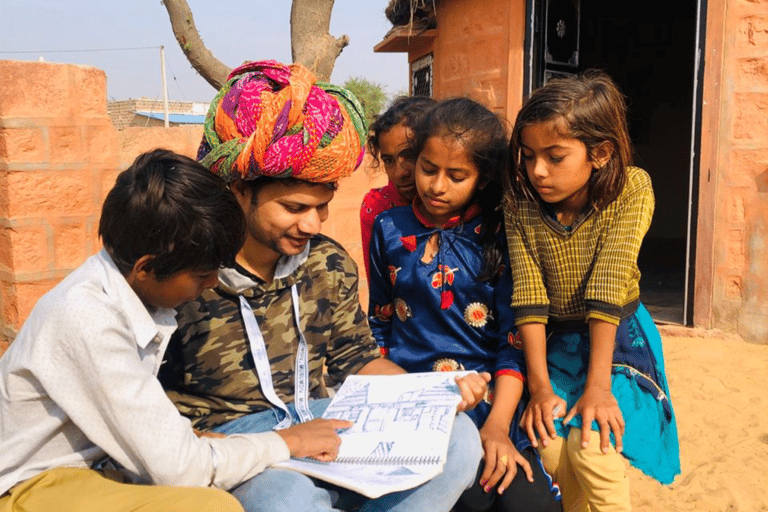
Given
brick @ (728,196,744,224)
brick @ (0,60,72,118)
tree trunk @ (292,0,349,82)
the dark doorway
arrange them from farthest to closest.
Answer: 1. the dark doorway
2. tree trunk @ (292,0,349,82)
3. brick @ (728,196,744,224)
4. brick @ (0,60,72,118)

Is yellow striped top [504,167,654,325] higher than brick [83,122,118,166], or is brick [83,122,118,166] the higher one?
brick [83,122,118,166]

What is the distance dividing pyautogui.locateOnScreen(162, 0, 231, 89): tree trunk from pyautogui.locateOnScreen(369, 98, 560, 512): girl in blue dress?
528 centimetres

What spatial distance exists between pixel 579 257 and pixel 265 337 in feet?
3.27

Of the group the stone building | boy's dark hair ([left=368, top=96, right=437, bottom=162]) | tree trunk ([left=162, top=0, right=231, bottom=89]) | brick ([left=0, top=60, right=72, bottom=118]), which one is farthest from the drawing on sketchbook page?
tree trunk ([left=162, top=0, right=231, bottom=89])

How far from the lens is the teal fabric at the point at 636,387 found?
2.04 meters

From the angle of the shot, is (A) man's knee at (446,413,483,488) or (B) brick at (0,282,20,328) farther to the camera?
(B) brick at (0,282,20,328)

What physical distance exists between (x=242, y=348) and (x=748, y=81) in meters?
5.31

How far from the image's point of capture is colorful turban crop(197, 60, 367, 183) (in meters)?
1.91

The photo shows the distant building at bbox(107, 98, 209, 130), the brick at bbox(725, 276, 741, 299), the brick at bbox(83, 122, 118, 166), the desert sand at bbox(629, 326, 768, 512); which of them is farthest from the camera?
the distant building at bbox(107, 98, 209, 130)

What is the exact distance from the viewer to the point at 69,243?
4.09m

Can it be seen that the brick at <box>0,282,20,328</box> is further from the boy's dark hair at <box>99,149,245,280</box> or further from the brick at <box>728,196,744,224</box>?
the brick at <box>728,196,744,224</box>

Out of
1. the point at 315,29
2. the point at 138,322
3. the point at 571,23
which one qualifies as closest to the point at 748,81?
the point at 571,23

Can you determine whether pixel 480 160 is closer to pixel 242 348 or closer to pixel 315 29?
pixel 242 348

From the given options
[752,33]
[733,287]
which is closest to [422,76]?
[752,33]
